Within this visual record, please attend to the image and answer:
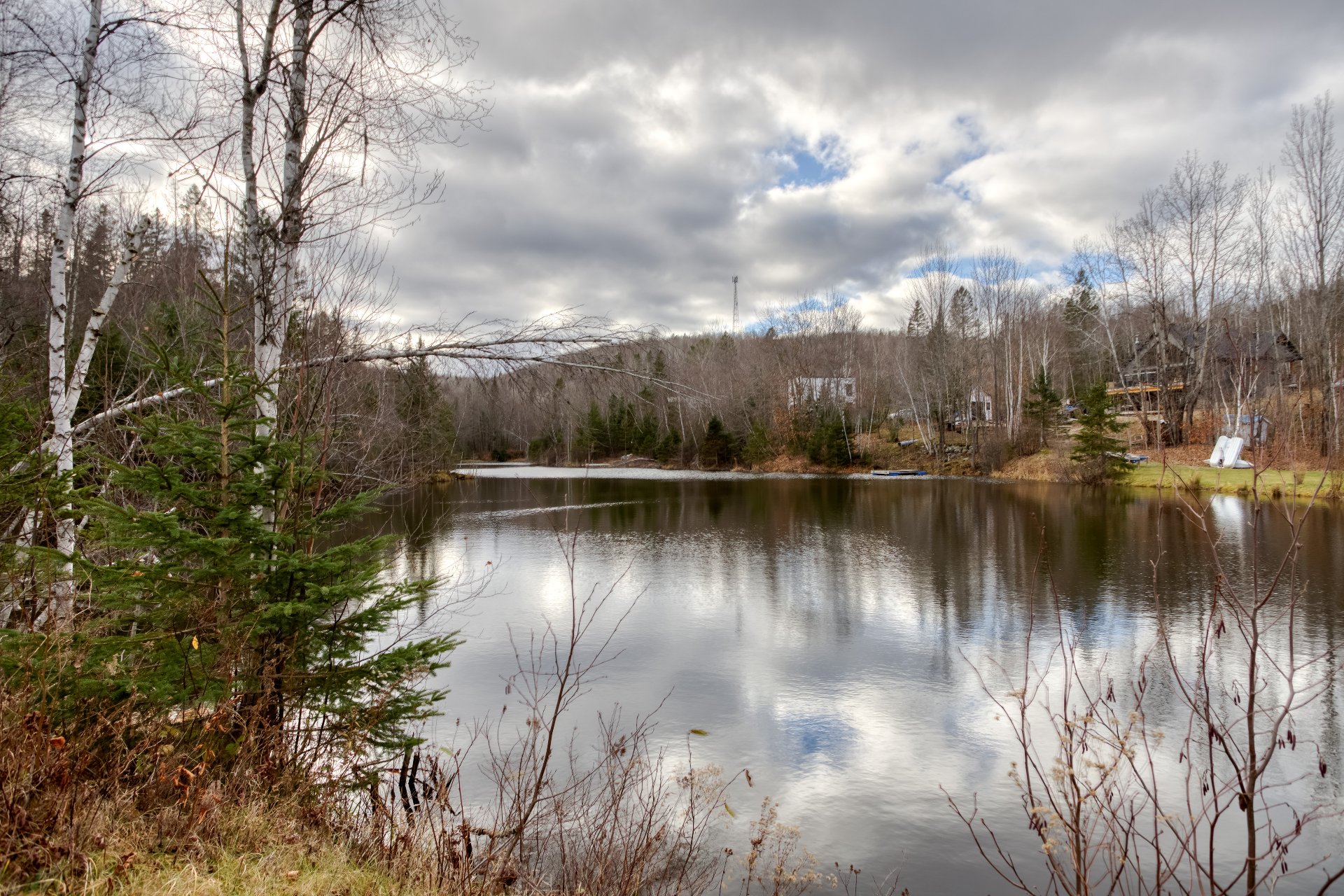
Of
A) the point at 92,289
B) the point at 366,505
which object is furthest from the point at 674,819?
the point at 92,289

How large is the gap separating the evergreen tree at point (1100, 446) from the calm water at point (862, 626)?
608 centimetres

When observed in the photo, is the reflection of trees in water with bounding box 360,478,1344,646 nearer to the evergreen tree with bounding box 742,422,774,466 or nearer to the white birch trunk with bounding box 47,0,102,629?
the white birch trunk with bounding box 47,0,102,629

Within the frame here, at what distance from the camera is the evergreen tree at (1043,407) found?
3519cm

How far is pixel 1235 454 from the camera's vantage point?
26438 millimetres

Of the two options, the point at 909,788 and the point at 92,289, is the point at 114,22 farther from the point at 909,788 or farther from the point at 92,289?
the point at 92,289

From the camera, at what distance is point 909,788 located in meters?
6.11

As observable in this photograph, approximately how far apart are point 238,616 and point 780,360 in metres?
49.9

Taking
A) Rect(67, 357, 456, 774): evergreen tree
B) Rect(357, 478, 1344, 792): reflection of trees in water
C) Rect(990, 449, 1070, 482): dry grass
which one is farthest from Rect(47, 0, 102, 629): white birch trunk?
Rect(990, 449, 1070, 482): dry grass

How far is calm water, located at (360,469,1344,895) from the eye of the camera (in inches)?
235

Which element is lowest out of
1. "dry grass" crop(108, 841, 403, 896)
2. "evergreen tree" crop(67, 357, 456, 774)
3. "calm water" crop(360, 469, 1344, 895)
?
"calm water" crop(360, 469, 1344, 895)

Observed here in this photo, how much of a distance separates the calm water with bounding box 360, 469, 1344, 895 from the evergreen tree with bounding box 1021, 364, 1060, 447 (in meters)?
12.2

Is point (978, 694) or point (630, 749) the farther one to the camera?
point (978, 694)

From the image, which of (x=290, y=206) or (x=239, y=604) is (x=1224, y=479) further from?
(x=239, y=604)

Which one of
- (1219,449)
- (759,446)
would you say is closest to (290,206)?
(1219,449)
